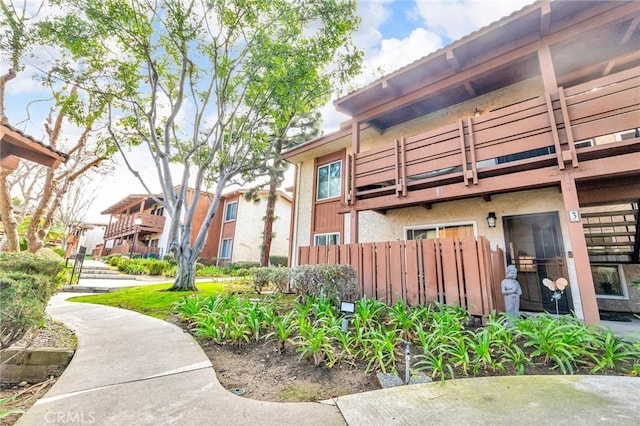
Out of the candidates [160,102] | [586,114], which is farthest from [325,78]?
[586,114]

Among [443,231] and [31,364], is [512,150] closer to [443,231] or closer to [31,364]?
[443,231]

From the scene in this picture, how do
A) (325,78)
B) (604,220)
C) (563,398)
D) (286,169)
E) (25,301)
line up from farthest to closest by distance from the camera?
(286,169) < (325,78) < (604,220) < (25,301) < (563,398)

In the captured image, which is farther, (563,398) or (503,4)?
(503,4)

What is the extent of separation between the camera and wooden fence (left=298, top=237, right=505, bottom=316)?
15.4 feet

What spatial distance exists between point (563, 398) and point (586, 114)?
4868mm

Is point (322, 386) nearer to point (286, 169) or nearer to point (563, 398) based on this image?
point (563, 398)

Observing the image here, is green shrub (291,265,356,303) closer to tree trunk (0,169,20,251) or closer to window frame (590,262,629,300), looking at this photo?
window frame (590,262,629,300)

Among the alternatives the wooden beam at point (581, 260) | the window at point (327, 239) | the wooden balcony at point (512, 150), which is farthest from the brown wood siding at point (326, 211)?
the wooden beam at point (581, 260)

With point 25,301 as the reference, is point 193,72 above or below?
above

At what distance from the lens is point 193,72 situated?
9156 mm

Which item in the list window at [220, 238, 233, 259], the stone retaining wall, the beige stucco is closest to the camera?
the stone retaining wall

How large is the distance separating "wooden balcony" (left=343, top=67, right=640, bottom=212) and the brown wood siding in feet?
6.91

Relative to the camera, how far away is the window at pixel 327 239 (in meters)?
9.93

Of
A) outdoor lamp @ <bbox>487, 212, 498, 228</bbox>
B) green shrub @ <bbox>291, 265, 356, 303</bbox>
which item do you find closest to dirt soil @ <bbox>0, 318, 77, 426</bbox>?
green shrub @ <bbox>291, 265, 356, 303</bbox>
